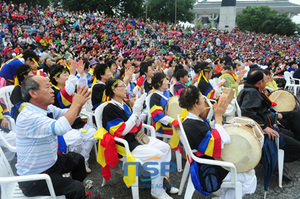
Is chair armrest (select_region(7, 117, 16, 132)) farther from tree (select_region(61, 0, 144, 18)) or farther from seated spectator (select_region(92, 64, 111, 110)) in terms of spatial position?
tree (select_region(61, 0, 144, 18))

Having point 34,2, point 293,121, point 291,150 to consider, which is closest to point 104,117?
point 291,150

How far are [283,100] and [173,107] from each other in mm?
A: 1962

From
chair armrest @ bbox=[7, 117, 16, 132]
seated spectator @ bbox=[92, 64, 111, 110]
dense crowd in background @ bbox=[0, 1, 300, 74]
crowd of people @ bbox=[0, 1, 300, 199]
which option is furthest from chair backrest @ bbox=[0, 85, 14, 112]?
dense crowd in background @ bbox=[0, 1, 300, 74]

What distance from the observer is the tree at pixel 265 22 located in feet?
157

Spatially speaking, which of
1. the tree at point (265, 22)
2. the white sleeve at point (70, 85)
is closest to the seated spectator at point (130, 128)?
the white sleeve at point (70, 85)

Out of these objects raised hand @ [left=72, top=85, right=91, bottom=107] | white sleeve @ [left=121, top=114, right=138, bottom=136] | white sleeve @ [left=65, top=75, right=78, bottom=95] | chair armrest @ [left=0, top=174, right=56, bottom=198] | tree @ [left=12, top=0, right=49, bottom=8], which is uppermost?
tree @ [left=12, top=0, right=49, bottom=8]

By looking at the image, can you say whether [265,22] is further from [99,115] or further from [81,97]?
[81,97]

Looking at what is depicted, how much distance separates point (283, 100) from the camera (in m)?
3.96

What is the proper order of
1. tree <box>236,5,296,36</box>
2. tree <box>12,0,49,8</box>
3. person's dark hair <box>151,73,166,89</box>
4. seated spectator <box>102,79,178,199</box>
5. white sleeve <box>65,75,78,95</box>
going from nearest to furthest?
seated spectator <box>102,79,178,199</box>, white sleeve <box>65,75,78,95</box>, person's dark hair <box>151,73,166,89</box>, tree <box>12,0,49,8</box>, tree <box>236,5,296,36</box>

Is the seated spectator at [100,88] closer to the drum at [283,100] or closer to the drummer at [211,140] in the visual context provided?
the drummer at [211,140]

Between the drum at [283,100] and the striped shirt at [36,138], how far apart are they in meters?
3.58

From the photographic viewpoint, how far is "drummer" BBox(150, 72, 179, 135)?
3561 mm

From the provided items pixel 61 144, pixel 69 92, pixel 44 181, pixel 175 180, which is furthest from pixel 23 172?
pixel 175 180

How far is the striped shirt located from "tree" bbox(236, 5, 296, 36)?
181 feet
